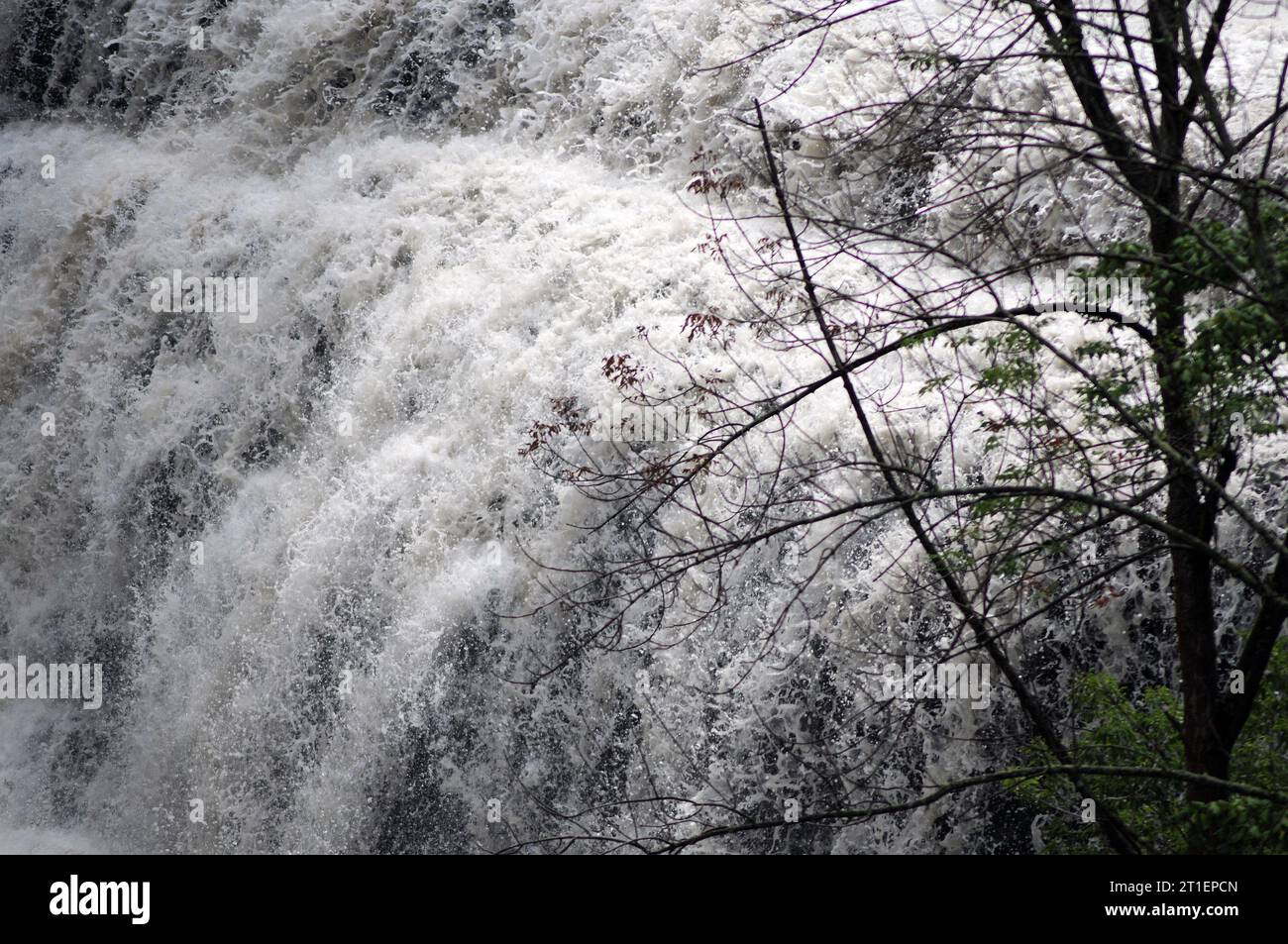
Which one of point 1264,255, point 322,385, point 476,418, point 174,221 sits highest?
point 174,221

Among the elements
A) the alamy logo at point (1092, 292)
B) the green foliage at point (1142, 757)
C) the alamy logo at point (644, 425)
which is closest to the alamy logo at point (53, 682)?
the alamy logo at point (644, 425)

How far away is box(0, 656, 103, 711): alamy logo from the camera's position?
9.45 meters

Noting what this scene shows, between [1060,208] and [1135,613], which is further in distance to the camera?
[1060,208]

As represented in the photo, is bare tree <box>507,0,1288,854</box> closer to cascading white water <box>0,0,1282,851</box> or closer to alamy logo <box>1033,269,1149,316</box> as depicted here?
alamy logo <box>1033,269,1149,316</box>

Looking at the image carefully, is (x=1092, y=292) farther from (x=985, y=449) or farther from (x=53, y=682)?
(x=53, y=682)

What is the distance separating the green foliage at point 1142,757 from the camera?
4.99m

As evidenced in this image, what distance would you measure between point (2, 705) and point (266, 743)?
3181 millimetres

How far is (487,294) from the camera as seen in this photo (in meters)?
8.81
